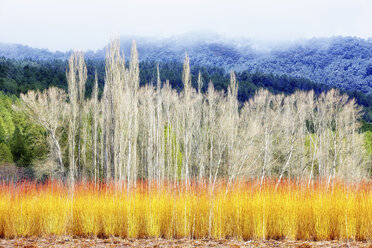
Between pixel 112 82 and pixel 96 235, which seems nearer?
pixel 96 235

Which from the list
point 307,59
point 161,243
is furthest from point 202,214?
point 307,59

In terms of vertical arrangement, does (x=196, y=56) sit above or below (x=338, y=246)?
above

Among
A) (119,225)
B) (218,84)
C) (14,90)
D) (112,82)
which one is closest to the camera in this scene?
(119,225)

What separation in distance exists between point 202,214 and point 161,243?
54.5 inches

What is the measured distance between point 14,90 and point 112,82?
40.7 m

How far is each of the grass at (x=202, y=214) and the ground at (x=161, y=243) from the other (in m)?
0.39

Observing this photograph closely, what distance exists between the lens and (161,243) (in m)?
8.12

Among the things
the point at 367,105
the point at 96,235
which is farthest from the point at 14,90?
the point at 367,105

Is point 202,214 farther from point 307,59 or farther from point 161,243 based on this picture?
point 307,59

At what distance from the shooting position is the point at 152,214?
8.99 meters

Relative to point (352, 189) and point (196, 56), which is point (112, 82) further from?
point (196, 56)

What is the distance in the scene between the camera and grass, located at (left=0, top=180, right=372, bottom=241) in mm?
8672

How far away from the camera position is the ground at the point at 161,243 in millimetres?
7855

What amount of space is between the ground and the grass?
0.39 m
